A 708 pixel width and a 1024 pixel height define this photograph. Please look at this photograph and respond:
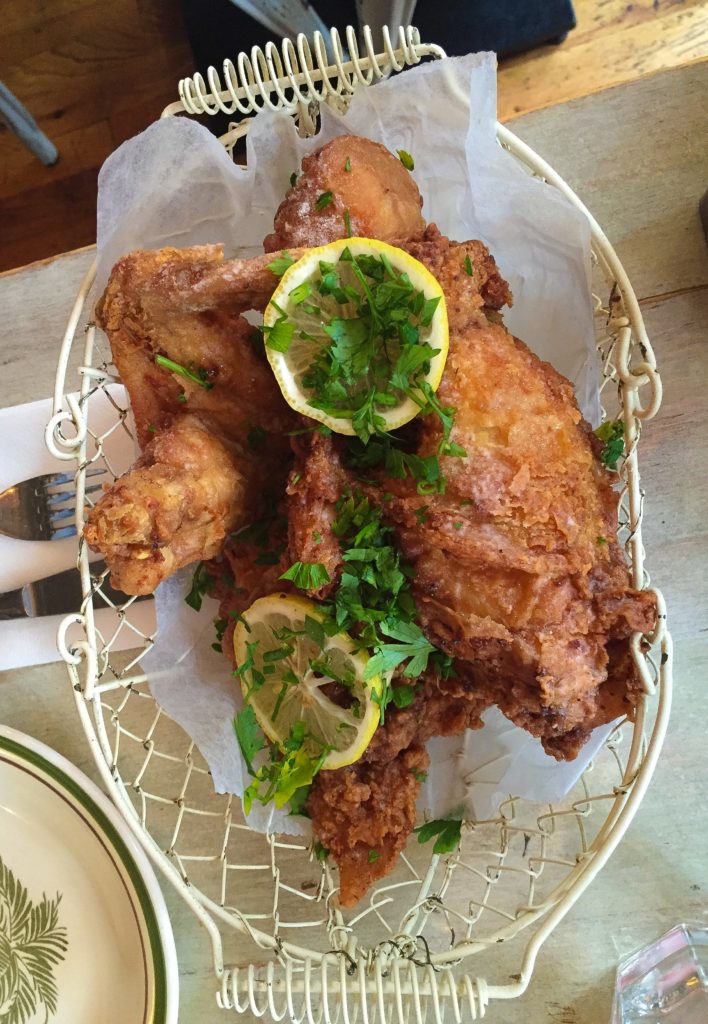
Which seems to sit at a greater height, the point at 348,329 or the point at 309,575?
the point at 348,329

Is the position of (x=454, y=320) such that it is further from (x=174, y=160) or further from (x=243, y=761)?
(x=243, y=761)

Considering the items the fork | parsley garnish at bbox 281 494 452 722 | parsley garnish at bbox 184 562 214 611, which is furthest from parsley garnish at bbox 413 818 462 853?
the fork

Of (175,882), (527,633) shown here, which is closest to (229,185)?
(527,633)

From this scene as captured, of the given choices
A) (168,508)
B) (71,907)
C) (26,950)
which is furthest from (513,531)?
(26,950)

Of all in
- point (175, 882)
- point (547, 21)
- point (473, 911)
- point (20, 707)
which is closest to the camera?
point (175, 882)

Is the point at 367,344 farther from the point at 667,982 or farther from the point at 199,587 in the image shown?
the point at 667,982

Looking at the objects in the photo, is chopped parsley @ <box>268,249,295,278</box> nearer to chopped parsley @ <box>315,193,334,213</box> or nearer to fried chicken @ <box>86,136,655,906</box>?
fried chicken @ <box>86,136,655,906</box>
